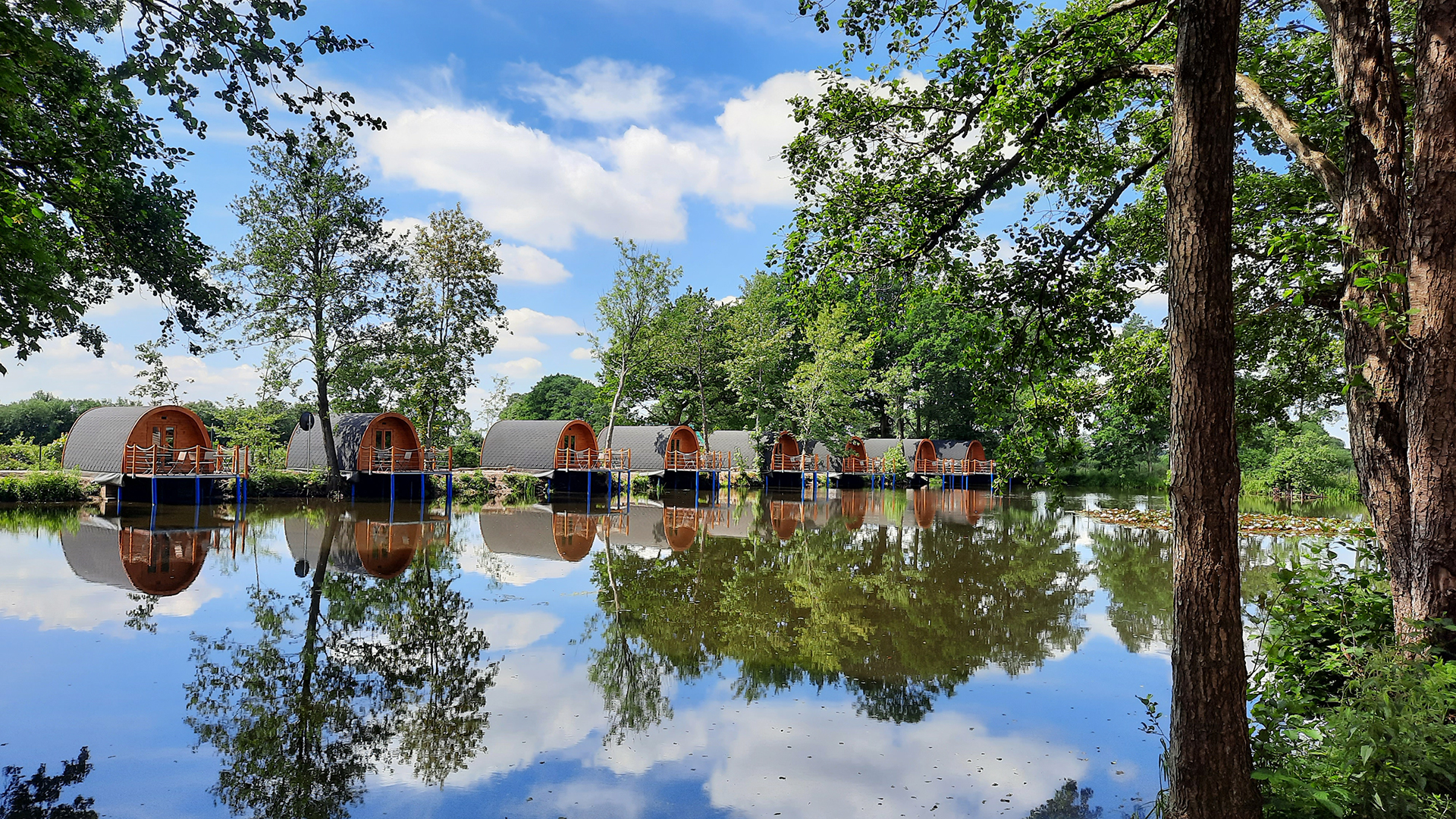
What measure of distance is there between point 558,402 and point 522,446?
37.5m

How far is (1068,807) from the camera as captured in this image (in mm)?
5191

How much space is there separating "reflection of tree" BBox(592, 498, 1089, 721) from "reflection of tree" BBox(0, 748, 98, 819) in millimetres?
4753

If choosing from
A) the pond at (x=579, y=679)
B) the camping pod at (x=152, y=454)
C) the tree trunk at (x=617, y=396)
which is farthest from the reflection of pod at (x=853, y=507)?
the camping pod at (x=152, y=454)

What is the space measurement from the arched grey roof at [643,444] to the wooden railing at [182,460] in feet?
47.8

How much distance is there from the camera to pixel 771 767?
5750 mm

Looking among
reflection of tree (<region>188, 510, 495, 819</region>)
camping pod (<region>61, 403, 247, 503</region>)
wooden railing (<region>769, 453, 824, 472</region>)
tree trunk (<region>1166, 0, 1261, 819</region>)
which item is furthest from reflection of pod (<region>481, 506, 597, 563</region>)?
wooden railing (<region>769, 453, 824, 472</region>)

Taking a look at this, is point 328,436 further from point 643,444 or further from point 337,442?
point 643,444

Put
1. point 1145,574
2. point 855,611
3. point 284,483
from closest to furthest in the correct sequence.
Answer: point 855,611
point 1145,574
point 284,483

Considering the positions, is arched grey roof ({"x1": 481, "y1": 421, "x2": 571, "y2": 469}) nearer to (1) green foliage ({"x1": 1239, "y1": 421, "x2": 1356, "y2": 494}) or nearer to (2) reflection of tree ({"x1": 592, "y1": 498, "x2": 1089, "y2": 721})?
(2) reflection of tree ({"x1": 592, "y1": 498, "x2": 1089, "y2": 721})

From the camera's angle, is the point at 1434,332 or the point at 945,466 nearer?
the point at 1434,332

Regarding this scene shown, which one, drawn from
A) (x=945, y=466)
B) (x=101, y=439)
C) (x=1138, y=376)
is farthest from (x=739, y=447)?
(x=1138, y=376)

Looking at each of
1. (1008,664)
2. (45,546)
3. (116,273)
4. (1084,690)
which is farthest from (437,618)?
(45,546)

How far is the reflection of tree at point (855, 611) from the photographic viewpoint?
8.17 meters

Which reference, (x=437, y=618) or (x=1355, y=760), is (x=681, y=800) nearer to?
(x=1355, y=760)
